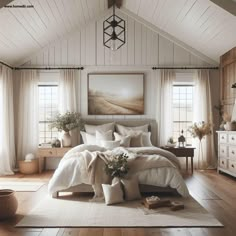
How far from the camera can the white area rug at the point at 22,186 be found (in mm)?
5605

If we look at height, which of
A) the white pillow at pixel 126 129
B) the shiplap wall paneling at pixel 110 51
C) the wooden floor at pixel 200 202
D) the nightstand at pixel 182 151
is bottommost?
the wooden floor at pixel 200 202

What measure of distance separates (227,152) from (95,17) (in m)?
4.51

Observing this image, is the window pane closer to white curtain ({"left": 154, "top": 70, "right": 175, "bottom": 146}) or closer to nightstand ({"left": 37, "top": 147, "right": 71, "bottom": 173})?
white curtain ({"left": 154, "top": 70, "right": 175, "bottom": 146})

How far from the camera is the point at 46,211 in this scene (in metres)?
4.19

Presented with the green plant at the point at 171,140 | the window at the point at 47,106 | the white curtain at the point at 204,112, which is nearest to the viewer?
the green plant at the point at 171,140

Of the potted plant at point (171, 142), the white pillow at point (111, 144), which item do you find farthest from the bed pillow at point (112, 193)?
the potted plant at point (171, 142)

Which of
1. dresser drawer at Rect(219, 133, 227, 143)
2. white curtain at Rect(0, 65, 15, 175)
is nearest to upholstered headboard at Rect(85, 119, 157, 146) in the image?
dresser drawer at Rect(219, 133, 227, 143)

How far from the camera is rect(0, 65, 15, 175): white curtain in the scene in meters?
7.13

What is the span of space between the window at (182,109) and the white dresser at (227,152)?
120cm

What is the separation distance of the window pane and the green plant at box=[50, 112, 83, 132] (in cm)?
250

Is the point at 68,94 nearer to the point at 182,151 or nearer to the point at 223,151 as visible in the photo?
the point at 182,151

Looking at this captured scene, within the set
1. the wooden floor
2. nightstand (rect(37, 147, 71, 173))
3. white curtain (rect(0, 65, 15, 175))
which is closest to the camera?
the wooden floor

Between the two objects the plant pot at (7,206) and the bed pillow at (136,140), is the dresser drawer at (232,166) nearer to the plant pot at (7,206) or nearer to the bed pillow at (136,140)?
the bed pillow at (136,140)

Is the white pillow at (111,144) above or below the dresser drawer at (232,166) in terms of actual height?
above
